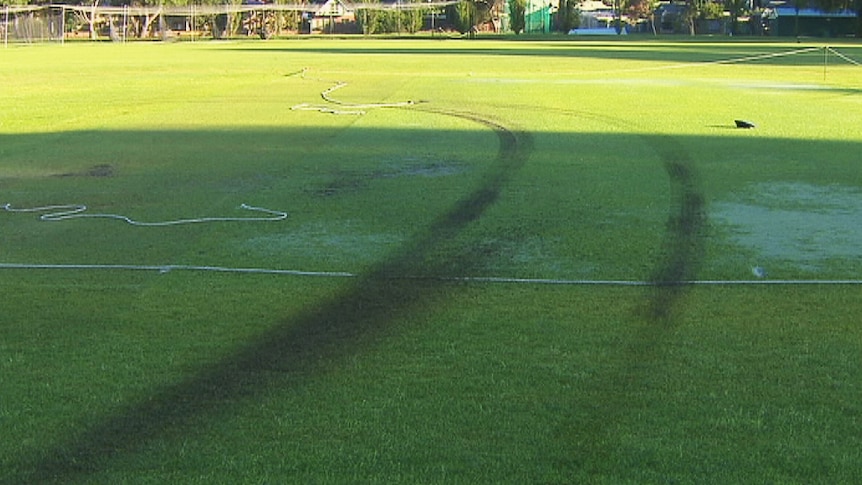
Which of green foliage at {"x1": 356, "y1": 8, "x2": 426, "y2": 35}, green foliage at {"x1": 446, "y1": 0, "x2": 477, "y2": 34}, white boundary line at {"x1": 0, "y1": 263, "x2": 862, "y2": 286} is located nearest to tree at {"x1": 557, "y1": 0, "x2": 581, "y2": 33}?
green foliage at {"x1": 446, "y1": 0, "x2": 477, "y2": 34}

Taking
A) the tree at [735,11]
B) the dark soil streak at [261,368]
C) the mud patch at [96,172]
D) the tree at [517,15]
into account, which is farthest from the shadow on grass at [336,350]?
the tree at [517,15]

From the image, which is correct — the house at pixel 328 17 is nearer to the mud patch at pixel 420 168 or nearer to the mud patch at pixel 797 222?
the mud patch at pixel 420 168

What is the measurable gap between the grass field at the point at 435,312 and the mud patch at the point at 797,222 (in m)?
0.05

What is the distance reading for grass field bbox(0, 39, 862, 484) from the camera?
5.04m

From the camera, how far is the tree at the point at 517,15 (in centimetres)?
10019

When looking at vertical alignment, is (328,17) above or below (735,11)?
below

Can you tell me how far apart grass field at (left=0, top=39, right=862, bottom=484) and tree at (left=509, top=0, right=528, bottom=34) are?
85.0 m

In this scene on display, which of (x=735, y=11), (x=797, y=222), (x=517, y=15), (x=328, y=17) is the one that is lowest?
(x=797, y=222)

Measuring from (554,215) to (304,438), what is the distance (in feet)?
19.4

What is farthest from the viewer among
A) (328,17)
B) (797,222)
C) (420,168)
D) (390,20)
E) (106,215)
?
(328,17)

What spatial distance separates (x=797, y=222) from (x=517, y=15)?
3675 inches

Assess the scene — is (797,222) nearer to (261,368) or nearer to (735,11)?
(261,368)

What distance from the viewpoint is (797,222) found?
1044 cm

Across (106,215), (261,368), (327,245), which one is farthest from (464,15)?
(261,368)
